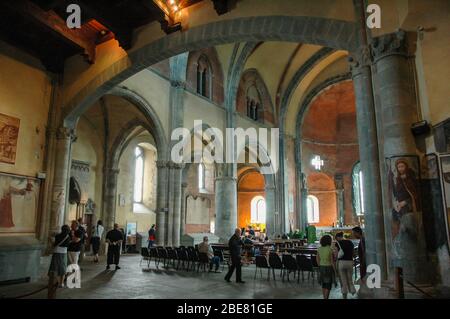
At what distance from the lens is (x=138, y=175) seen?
2452cm

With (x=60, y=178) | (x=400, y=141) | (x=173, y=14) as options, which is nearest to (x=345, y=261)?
(x=400, y=141)

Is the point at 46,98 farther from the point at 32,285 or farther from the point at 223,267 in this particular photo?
the point at 223,267

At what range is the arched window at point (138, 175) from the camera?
2412 centimetres

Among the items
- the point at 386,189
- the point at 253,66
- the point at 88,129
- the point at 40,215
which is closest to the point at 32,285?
the point at 40,215

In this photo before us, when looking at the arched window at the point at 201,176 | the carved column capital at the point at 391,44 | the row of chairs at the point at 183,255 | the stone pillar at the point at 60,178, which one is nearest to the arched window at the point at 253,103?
the arched window at the point at 201,176

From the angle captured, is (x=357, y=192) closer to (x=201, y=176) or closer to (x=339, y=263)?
(x=201, y=176)

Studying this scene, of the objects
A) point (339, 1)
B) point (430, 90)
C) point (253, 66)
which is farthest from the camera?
point (253, 66)

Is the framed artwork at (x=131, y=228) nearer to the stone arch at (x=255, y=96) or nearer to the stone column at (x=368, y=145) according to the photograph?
the stone arch at (x=255, y=96)

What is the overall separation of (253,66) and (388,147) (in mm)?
17407

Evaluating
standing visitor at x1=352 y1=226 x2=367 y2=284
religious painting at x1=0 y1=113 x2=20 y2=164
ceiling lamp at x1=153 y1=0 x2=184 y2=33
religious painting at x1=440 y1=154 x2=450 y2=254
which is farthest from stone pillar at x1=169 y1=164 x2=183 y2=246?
religious painting at x1=440 y1=154 x2=450 y2=254

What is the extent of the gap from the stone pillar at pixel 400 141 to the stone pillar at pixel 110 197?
54.6ft

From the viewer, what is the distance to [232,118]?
20.3 metres
